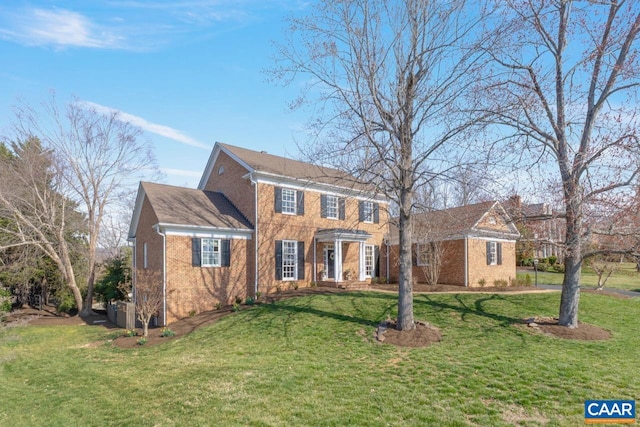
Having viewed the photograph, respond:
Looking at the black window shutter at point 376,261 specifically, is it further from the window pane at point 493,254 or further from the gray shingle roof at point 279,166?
the window pane at point 493,254

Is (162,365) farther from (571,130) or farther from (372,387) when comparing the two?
(571,130)

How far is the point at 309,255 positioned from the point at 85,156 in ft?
45.2

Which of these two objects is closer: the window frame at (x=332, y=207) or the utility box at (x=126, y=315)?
the utility box at (x=126, y=315)

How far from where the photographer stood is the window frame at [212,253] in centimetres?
1673

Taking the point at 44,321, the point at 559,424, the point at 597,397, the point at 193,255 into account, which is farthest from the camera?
the point at 44,321

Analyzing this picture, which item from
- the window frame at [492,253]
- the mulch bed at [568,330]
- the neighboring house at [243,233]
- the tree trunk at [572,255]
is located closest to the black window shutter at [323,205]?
the neighboring house at [243,233]

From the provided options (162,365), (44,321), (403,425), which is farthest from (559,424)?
(44,321)

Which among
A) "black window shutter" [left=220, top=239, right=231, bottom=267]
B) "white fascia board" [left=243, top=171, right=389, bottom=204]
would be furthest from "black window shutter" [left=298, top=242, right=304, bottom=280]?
"black window shutter" [left=220, top=239, right=231, bottom=267]

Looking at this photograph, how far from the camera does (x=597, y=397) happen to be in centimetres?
659

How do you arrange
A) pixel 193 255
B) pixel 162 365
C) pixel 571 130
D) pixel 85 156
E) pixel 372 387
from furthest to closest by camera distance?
pixel 85 156 → pixel 193 255 → pixel 571 130 → pixel 162 365 → pixel 372 387

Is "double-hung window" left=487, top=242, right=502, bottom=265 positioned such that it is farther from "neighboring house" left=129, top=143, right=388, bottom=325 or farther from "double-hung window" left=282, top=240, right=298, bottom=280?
"double-hung window" left=282, top=240, right=298, bottom=280

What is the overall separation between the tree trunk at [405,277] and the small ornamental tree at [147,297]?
8769 mm

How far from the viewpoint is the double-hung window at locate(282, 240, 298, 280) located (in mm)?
19312

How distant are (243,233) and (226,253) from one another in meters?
1.30
